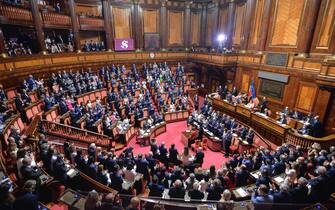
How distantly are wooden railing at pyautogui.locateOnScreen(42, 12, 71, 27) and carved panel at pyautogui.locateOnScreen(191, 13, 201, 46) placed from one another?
Result: 33.5 feet

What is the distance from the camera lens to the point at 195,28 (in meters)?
17.7

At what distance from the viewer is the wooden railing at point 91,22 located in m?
13.1

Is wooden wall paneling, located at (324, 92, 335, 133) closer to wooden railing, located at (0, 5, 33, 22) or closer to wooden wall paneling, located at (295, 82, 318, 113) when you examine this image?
wooden wall paneling, located at (295, 82, 318, 113)

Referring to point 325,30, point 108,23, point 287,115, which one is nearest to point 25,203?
point 287,115

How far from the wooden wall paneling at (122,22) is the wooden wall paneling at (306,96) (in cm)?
1233

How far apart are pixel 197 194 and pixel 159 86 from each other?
9760 millimetres

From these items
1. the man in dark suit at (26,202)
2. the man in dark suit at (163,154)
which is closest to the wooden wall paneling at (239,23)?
the man in dark suit at (163,154)

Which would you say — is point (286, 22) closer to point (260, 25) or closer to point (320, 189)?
point (260, 25)

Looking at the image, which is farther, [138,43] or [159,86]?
[138,43]

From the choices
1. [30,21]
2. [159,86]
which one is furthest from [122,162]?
[30,21]

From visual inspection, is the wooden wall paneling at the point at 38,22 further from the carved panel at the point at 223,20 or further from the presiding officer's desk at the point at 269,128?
the carved panel at the point at 223,20

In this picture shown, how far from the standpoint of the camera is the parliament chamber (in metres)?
4.16

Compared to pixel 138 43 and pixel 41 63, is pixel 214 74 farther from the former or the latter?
pixel 41 63

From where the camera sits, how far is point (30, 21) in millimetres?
10234
